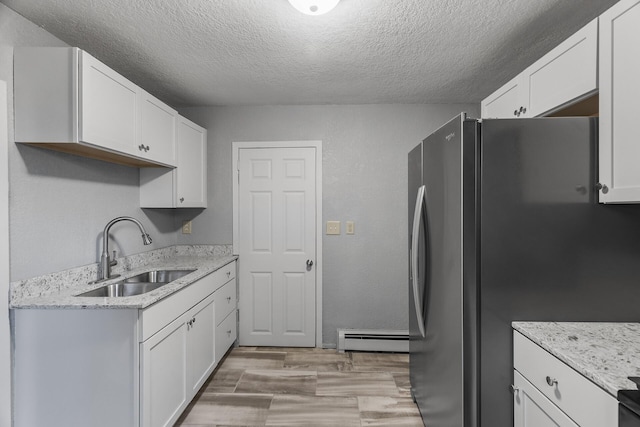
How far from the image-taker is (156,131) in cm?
248

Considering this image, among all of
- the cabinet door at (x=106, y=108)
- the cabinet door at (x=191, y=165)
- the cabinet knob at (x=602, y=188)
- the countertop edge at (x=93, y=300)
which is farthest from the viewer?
the cabinet door at (x=191, y=165)

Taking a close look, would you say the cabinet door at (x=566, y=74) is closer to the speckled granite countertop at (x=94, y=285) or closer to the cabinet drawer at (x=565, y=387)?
the cabinet drawer at (x=565, y=387)

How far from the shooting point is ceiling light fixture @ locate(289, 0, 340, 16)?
1568 millimetres

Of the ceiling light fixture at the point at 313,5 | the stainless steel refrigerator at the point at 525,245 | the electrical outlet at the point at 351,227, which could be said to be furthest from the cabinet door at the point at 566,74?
the electrical outlet at the point at 351,227

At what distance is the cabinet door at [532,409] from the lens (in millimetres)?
1159

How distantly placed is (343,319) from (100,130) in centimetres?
259

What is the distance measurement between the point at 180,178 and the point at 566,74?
2720mm

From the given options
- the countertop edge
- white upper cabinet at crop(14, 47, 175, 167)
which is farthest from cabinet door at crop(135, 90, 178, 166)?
the countertop edge

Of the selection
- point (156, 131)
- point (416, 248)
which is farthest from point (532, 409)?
point (156, 131)

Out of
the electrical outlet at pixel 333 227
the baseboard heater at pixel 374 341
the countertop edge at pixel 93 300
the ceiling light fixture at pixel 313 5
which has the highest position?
the ceiling light fixture at pixel 313 5

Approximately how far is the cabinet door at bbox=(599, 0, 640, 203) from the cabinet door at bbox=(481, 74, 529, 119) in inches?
20.4

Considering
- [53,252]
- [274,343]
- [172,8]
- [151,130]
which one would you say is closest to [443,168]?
[172,8]

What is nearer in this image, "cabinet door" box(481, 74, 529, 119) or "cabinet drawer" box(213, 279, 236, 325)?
"cabinet door" box(481, 74, 529, 119)

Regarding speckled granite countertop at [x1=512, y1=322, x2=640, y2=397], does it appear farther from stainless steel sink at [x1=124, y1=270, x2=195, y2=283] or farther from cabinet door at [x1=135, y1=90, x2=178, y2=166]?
cabinet door at [x1=135, y1=90, x2=178, y2=166]
